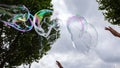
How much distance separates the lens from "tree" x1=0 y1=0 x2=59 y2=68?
153ft

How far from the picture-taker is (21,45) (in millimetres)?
47781

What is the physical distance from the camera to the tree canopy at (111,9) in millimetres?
36969

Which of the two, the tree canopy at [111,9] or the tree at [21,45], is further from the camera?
the tree at [21,45]

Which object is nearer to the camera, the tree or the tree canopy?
the tree canopy

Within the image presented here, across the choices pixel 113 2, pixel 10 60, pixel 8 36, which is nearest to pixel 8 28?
pixel 8 36

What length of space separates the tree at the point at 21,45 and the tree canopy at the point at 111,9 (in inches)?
355

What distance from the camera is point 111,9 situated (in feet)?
125

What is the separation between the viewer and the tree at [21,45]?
46.8 meters

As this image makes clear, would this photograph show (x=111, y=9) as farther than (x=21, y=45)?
No

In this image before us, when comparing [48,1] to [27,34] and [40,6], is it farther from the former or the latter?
[27,34]

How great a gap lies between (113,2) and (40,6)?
1079cm

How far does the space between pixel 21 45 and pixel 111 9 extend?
14.1m

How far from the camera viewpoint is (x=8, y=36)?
4769 cm

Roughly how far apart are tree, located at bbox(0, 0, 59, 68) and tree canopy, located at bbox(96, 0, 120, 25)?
902 centimetres
